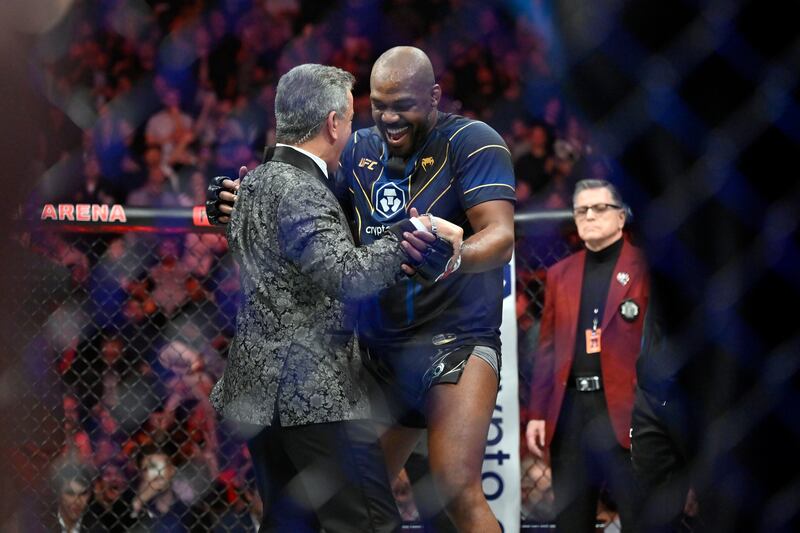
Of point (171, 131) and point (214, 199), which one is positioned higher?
point (171, 131)

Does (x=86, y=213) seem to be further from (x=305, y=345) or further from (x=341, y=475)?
(x=341, y=475)

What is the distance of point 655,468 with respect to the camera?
352 cm

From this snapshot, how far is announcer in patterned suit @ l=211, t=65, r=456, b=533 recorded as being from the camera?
229 cm

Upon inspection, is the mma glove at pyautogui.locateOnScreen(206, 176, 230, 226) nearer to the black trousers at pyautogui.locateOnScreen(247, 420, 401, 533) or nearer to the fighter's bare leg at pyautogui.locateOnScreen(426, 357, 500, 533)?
the black trousers at pyautogui.locateOnScreen(247, 420, 401, 533)

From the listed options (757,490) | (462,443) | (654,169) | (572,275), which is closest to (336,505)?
(462,443)

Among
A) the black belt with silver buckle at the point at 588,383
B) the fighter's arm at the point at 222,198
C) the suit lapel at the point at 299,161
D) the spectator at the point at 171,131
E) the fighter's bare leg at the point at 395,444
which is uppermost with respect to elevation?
the spectator at the point at 171,131

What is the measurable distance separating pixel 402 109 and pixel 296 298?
1.93 feet

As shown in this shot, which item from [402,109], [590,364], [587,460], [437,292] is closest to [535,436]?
[587,460]

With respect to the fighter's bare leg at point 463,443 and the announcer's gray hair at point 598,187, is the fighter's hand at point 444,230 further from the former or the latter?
the announcer's gray hair at point 598,187

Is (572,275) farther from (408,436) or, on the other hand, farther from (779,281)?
(779,281)

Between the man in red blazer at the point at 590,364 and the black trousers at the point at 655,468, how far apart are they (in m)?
0.06

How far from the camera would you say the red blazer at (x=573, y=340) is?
3607 mm

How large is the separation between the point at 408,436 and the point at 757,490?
5.33ft

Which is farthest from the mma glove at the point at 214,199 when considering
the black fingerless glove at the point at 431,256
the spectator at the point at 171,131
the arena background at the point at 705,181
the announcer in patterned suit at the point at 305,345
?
the spectator at the point at 171,131
